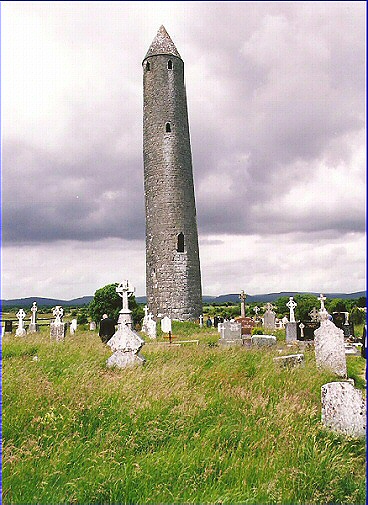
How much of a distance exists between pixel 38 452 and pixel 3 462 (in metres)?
0.35

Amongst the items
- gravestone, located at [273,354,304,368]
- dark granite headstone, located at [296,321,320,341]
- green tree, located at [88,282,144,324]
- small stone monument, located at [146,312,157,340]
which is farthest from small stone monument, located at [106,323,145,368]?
green tree, located at [88,282,144,324]

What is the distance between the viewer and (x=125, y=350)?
27.7ft

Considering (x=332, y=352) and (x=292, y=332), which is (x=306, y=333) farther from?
(x=332, y=352)

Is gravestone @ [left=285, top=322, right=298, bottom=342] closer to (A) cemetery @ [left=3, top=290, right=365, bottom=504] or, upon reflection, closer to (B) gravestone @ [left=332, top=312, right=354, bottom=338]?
(B) gravestone @ [left=332, top=312, right=354, bottom=338]

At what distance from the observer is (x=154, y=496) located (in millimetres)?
4039

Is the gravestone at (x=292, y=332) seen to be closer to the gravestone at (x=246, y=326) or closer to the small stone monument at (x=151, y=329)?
the gravestone at (x=246, y=326)

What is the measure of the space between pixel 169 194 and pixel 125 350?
17320 mm

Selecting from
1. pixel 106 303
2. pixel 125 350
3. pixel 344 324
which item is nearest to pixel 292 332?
pixel 344 324

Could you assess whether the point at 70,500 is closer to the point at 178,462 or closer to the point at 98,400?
the point at 178,462

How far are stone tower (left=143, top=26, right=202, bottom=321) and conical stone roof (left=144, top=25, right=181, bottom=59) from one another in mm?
67

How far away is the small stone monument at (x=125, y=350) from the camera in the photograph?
835cm

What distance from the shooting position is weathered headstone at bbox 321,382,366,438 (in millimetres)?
5465

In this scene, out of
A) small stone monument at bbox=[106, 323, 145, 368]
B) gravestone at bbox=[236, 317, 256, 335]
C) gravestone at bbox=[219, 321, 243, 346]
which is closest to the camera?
small stone monument at bbox=[106, 323, 145, 368]

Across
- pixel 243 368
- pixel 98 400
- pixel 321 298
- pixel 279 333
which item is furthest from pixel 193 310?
pixel 98 400
